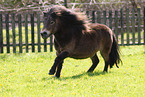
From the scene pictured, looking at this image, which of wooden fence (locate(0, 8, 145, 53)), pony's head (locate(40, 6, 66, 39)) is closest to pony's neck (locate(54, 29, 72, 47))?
pony's head (locate(40, 6, 66, 39))

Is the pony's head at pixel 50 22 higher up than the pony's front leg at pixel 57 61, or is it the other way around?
the pony's head at pixel 50 22

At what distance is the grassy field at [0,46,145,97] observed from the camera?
5.11 meters

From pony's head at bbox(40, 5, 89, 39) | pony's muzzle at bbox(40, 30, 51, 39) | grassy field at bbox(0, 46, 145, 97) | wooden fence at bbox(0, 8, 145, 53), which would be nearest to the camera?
grassy field at bbox(0, 46, 145, 97)

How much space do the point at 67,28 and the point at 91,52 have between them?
0.96 m

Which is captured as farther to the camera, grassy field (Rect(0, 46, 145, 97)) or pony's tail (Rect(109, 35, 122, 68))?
pony's tail (Rect(109, 35, 122, 68))

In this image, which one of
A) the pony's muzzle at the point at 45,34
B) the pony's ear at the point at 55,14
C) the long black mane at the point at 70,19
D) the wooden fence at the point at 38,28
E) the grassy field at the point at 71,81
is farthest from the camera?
the wooden fence at the point at 38,28

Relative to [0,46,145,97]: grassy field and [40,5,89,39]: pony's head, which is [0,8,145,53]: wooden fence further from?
[40,5,89,39]: pony's head

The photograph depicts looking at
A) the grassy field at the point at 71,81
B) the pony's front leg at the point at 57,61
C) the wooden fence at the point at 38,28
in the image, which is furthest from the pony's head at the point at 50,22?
the wooden fence at the point at 38,28

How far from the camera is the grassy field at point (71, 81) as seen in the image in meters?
5.11

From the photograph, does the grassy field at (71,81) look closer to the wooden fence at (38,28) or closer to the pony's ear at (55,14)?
the pony's ear at (55,14)

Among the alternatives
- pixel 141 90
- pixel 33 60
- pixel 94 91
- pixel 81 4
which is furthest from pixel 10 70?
pixel 81 4

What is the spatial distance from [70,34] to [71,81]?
47.5 inches

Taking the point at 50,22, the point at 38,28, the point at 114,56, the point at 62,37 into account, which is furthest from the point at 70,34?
the point at 38,28

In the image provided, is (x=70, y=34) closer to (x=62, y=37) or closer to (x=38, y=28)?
(x=62, y=37)
